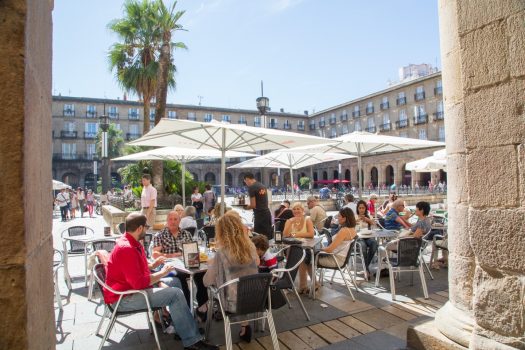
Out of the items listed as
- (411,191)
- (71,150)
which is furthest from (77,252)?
(71,150)

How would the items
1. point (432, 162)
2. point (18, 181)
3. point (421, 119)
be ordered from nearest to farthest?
point (18, 181) < point (432, 162) < point (421, 119)

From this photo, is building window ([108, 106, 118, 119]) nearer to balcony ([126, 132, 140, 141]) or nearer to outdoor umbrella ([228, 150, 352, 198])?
balcony ([126, 132, 140, 141])

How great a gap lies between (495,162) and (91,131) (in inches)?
1919

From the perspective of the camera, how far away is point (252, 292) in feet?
9.02

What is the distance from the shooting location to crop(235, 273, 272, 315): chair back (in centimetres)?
269

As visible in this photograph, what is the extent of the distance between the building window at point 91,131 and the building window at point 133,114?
4337mm

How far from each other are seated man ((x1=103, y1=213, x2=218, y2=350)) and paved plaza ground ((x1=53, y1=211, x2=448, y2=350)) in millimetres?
317

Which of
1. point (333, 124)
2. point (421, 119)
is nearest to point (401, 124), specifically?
point (421, 119)

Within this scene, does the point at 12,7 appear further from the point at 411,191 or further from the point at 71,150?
the point at 71,150

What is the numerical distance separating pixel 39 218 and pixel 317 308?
3294 mm

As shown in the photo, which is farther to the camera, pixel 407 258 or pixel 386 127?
pixel 386 127

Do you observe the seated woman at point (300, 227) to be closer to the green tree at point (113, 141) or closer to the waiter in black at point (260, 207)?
the waiter in black at point (260, 207)

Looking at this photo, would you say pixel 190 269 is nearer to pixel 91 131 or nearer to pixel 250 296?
pixel 250 296

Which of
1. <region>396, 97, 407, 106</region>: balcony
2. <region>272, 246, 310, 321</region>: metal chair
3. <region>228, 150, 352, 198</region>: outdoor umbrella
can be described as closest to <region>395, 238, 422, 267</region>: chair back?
<region>272, 246, 310, 321</region>: metal chair
